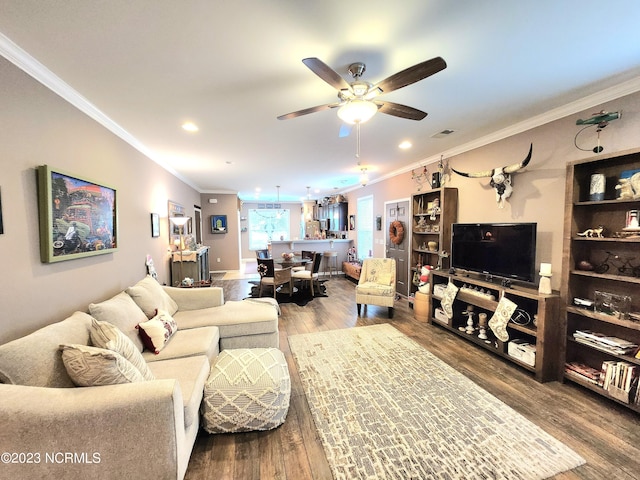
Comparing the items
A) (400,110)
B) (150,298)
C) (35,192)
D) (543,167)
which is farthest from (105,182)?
(543,167)

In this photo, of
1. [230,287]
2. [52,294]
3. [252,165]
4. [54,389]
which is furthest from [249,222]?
[54,389]

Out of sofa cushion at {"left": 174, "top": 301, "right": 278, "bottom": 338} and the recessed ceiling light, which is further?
the recessed ceiling light

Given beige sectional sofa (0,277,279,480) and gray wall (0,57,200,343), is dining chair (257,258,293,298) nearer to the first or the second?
gray wall (0,57,200,343)

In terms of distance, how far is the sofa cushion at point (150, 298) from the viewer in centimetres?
251

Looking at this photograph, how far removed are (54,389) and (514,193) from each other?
437 centimetres

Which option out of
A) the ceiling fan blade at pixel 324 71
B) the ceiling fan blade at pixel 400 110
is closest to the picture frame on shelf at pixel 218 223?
the ceiling fan blade at pixel 400 110

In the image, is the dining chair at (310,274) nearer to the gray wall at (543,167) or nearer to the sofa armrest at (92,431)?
the gray wall at (543,167)

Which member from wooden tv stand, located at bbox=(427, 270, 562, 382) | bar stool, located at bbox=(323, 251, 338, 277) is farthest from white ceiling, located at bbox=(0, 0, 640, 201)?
bar stool, located at bbox=(323, 251, 338, 277)

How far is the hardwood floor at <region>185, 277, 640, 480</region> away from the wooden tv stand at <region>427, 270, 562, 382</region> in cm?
13

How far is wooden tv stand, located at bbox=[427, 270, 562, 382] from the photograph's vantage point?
2.49 metres

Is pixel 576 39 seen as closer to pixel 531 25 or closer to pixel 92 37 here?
pixel 531 25

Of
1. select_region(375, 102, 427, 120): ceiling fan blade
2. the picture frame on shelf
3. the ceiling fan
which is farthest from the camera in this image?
the picture frame on shelf

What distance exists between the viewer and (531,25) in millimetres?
1527

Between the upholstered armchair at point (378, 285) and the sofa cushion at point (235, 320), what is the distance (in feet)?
6.14
